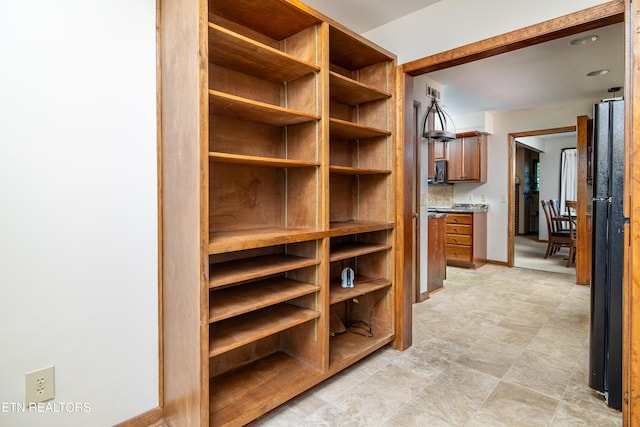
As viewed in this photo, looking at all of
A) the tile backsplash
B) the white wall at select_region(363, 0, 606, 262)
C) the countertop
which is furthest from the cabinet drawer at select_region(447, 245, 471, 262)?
the white wall at select_region(363, 0, 606, 262)

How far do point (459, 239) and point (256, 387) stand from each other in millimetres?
4366

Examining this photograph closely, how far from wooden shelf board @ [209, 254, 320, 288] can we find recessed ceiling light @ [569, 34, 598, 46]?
10.4 feet

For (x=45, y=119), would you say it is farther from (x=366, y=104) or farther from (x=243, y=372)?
(x=366, y=104)

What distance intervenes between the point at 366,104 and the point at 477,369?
206 cm

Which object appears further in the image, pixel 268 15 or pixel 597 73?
pixel 597 73

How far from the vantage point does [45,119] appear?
4.45 ft

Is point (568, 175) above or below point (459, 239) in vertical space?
above

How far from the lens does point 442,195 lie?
620cm

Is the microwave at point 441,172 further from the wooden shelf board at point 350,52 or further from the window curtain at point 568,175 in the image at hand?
the window curtain at point 568,175

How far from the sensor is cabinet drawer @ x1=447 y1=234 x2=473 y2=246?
17.0 feet

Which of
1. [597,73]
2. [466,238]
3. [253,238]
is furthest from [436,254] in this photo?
[253,238]

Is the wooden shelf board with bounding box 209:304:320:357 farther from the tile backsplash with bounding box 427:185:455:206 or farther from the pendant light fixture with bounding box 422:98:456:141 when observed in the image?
the tile backsplash with bounding box 427:185:455:206

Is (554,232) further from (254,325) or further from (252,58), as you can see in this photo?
(252,58)

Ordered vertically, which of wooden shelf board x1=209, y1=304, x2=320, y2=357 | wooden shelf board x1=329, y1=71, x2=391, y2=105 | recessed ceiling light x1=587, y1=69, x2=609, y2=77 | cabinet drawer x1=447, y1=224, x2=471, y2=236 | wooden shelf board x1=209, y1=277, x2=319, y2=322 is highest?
recessed ceiling light x1=587, y1=69, x2=609, y2=77
